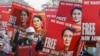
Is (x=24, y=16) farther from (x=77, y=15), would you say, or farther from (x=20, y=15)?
(x=77, y=15)

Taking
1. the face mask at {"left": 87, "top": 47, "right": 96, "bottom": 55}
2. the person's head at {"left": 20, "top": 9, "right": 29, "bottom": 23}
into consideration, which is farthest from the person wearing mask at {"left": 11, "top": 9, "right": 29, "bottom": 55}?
the face mask at {"left": 87, "top": 47, "right": 96, "bottom": 55}

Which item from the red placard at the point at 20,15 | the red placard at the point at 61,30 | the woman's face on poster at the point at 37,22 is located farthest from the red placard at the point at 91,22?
the red placard at the point at 20,15

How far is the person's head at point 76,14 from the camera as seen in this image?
3.30 meters

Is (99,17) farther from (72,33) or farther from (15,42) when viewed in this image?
(15,42)

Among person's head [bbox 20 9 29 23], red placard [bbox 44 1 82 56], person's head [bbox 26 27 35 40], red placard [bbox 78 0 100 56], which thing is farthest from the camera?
person's head [bbox 20 9 29 23]

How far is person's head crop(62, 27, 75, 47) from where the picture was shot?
3328 millimetres

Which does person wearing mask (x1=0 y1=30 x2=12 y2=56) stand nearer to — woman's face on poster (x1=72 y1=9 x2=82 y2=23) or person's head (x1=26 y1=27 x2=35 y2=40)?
person's head (x1=26 y1=27 x2=35 y2=40)

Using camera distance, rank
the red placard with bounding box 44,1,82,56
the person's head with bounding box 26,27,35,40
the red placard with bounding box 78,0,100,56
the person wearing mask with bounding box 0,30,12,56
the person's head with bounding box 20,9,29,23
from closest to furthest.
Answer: the red placard with bounding box 78,0,100,56, the red placard with bounding box 44,1,82,56, the person's head with bounding box 26,27,35,40, the person's head with bounding box 20,9,29,23, the person wearing mask with bounding box 0,30,12,56

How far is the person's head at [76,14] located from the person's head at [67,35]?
0.12 meters

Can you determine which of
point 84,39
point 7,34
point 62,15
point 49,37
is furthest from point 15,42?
point 84,39

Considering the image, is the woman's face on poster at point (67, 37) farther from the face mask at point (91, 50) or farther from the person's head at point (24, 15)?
the person's head at point (24, 15)

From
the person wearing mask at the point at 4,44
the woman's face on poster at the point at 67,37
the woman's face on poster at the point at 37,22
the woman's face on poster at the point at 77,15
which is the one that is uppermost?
the woman's face on poster at the point at 77,15

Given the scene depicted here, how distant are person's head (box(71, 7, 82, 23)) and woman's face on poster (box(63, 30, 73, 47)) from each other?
151 millimetres

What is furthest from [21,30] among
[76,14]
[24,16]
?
[76,14]
